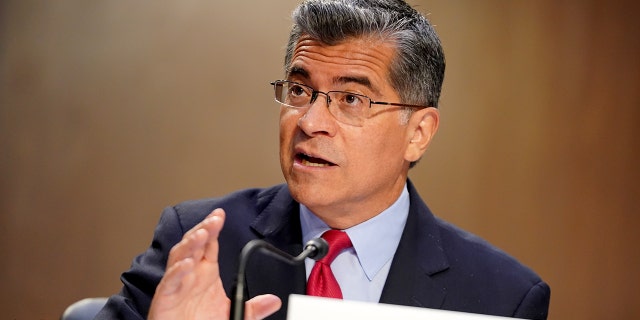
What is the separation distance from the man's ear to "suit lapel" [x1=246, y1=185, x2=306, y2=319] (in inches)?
14.2

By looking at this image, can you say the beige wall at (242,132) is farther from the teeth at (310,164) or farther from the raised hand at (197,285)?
the raised hand at (197,285)

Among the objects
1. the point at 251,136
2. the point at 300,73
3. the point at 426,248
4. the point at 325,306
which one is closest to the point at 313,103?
the point at 300,73

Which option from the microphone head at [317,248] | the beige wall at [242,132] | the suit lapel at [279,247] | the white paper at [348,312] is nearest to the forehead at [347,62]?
the suit lapel at [279,247]

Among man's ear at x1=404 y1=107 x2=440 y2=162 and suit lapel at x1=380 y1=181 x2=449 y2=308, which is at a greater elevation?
man's ear at x1=404 y1=107 x2=440 y2=162

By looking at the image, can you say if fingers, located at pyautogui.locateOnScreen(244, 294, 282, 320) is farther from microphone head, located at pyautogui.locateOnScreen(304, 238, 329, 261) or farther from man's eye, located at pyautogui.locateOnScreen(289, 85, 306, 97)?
man's eye, located at pyautogui.locateOnScreen(289, 85, 306, 97)

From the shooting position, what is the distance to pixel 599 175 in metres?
3.76

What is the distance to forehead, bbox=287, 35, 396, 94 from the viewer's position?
7.14 ft

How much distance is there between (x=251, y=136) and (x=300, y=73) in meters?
1.51

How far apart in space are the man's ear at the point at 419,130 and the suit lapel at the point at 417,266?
18cm

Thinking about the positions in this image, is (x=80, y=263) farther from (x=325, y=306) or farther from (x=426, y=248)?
(x=325, y=306)

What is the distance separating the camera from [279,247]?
2281mm

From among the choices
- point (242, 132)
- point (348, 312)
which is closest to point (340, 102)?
point (348, 312)

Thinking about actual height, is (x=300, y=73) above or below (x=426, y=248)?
above

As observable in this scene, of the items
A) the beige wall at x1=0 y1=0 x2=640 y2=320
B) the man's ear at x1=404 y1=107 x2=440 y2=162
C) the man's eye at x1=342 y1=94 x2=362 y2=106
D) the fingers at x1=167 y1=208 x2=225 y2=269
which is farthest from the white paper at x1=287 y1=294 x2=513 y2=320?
the beige wall at x1=0 y1=0 x2=640 y2=320
